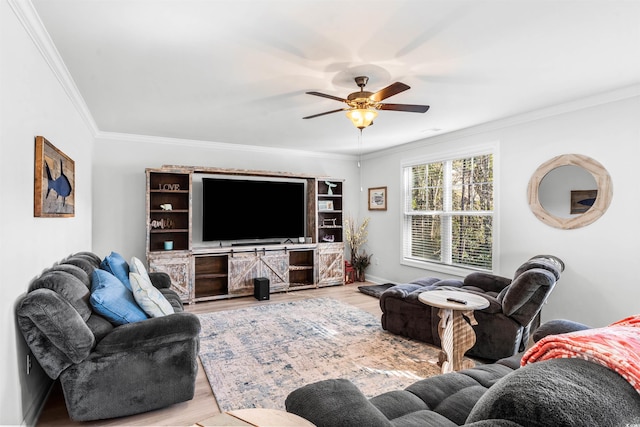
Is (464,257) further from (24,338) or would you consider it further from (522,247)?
(24,338)

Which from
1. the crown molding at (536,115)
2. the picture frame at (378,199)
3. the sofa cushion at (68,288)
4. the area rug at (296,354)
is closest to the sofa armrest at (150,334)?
the sofa cushion at (68,288)

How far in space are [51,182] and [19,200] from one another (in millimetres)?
593

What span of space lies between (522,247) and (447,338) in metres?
2.08

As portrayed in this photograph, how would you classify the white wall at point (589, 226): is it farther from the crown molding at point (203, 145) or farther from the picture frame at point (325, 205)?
the crown molding at point (203, 145)

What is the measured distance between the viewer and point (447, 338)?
2.81m

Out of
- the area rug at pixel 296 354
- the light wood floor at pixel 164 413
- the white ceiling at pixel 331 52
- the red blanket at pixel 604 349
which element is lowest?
the light wood floor at pixel 164 413

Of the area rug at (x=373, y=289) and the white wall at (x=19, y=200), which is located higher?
the white wall at (x=19, y=200)

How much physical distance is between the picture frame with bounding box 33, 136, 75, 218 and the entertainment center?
1.91 meters

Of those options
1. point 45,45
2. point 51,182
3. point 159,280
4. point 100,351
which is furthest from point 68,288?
point 159,280

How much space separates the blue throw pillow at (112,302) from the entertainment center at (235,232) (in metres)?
2.39

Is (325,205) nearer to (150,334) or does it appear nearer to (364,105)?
(364,105)

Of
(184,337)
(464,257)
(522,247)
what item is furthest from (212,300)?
(522,247)

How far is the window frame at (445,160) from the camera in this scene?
449 centimetres

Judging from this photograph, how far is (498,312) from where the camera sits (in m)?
3.11
